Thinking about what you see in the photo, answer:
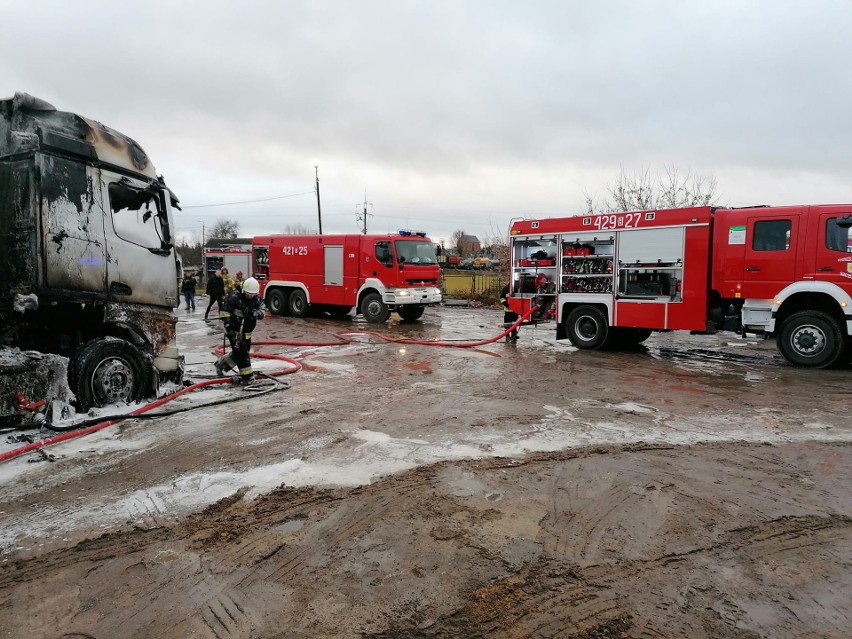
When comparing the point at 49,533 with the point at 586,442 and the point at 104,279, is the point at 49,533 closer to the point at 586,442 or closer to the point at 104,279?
the point at 104,279

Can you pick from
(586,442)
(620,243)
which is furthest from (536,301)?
(586,442)

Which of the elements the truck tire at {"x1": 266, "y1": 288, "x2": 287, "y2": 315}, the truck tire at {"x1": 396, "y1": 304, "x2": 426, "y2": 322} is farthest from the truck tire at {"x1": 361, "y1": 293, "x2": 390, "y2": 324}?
the truck tire at {"x1": 266, "y1": 288, "x2": 287, "y2": 315}

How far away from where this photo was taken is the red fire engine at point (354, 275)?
15.9 meters

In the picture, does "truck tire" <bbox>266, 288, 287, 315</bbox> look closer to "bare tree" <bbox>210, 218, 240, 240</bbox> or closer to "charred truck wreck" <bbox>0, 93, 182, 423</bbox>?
"charred truck wreck" <bbox>0, 93, 182, 423</bbox>

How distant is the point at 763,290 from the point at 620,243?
268 centimetres

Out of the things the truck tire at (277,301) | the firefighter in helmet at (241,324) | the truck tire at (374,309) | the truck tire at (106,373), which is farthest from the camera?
the truck tire at (277,301)

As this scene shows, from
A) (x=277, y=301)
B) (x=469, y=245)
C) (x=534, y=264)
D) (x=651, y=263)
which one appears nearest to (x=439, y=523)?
(x=651, y=263)

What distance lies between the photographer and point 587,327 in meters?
11.8

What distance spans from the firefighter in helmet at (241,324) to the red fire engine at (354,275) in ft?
26.1

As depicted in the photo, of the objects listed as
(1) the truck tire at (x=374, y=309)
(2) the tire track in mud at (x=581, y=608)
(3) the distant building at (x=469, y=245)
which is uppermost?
(3) the distant building at (x=469, y=245)

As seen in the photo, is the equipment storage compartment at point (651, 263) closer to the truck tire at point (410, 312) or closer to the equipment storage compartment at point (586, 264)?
the equipment storage compartment at point (586, 264)

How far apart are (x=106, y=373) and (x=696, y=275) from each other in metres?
9.49

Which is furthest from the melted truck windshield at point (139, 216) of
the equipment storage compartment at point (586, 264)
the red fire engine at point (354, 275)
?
the red fire engine at point (354, 275)

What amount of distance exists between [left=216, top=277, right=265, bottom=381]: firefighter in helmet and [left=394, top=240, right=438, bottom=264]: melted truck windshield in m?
8.15
